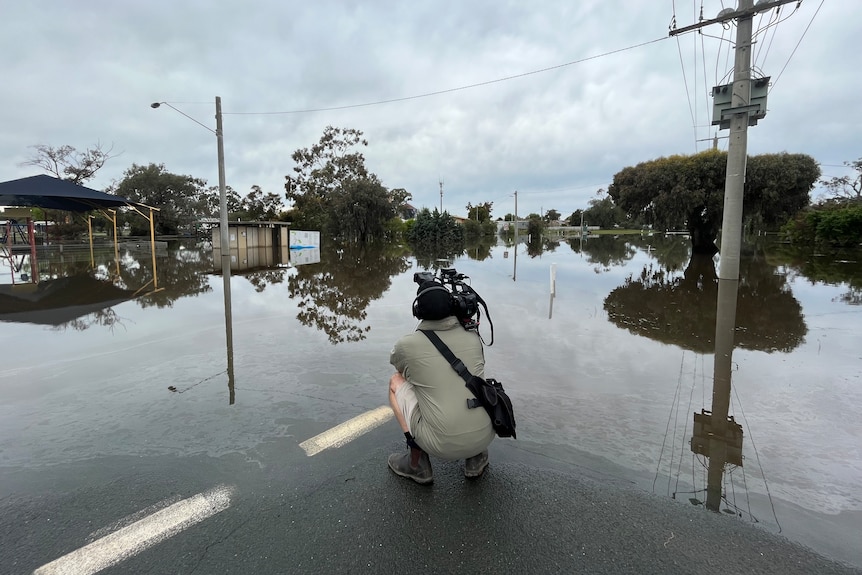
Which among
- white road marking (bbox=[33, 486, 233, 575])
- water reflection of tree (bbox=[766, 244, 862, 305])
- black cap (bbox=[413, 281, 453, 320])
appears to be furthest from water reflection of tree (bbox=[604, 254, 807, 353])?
white road marking (bbox=[33, 486, 233, 575])

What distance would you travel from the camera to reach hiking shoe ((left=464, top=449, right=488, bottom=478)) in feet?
9.49

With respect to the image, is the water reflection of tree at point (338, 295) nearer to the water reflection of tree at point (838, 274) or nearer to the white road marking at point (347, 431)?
the white road marking at point (347, 431)

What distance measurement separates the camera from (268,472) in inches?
118

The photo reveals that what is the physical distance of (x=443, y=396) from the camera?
2.55m

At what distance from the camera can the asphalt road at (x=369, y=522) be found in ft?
7.11

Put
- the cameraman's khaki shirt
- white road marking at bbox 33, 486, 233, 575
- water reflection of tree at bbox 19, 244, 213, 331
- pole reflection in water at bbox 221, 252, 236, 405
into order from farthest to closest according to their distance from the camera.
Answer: water reflection of tree at bbox 19, 244, 213, 331 → pole reflection in water at bbox 221, 252, 236, 405 → the cameraman's khaki shirt → white road marking at bbox 33, 486, 233, 575

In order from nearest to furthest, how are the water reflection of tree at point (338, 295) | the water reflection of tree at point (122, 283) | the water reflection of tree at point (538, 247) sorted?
the water reflection of tree at point (338, 295)
the water reflection of tree at point (122, 283)
the water reflection of tree at point (538, 247)

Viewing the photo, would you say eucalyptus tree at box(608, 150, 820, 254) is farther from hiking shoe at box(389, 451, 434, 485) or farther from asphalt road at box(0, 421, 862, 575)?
hiking shoe at box(389, 451, 434, 485)

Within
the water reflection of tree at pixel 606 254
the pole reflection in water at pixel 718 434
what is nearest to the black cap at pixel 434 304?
the pole reflection in water at pixel 718 434

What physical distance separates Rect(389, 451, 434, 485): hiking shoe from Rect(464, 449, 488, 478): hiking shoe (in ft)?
0.78

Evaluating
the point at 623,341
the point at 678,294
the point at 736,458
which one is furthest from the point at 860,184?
the point at 736,458

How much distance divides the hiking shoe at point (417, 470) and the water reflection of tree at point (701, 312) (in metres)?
5.18

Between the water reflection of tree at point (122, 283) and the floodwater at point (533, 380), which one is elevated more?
the water reflection of tree at point (122, 283)

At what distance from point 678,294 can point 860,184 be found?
56.3 meters
